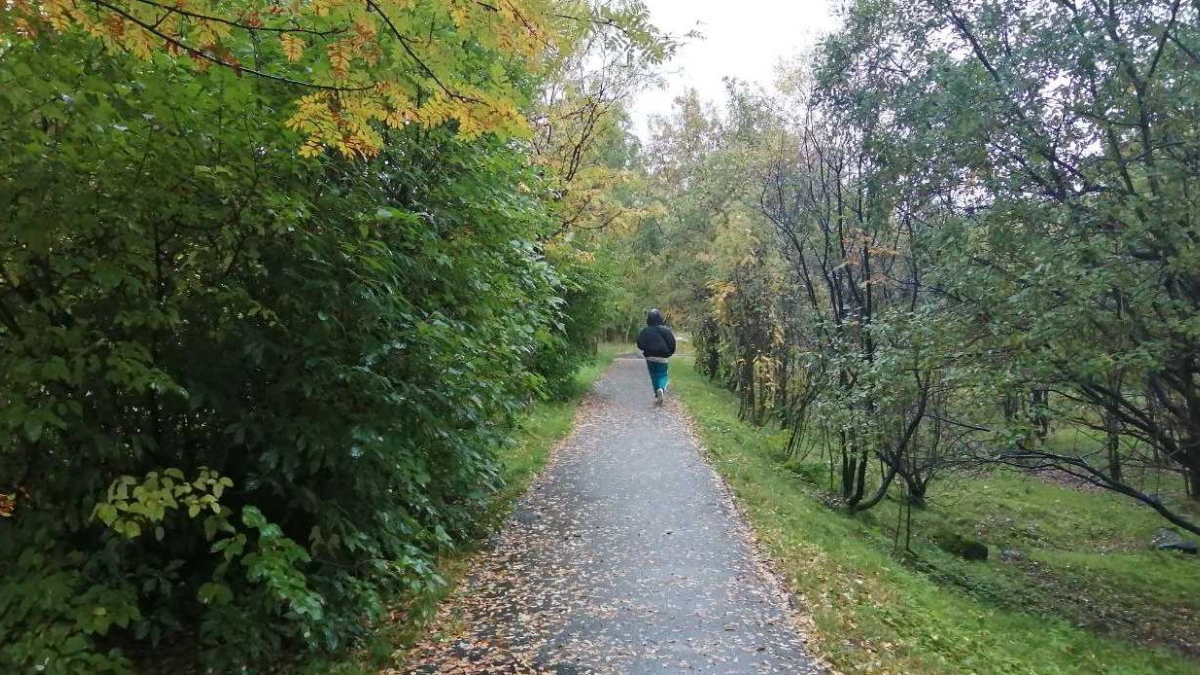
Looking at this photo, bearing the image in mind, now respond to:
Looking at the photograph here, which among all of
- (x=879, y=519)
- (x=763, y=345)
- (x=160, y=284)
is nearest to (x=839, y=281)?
(x=879, y=519)

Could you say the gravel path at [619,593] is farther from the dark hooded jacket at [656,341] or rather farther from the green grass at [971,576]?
the dark hooded jacket at [656,341]

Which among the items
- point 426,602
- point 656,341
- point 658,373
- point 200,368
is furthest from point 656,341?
point 200,368

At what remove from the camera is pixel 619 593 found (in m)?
5.45

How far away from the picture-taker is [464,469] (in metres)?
5.41

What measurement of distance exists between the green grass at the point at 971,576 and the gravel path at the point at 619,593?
386mm

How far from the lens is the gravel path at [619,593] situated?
441cm

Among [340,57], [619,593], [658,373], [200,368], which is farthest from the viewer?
[658,373]

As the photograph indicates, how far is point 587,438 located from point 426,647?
26.4 feet

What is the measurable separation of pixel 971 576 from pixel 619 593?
21.1 feet

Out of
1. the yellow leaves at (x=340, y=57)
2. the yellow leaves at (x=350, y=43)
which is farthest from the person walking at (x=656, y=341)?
the yellow leaves at (x=340, y=57)

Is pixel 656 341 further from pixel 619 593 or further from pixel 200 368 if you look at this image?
pixel 200 368

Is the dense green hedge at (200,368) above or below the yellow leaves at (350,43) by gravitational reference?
below

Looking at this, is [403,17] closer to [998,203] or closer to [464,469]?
[464,469]

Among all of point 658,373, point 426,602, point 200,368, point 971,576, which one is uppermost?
point 200,368
